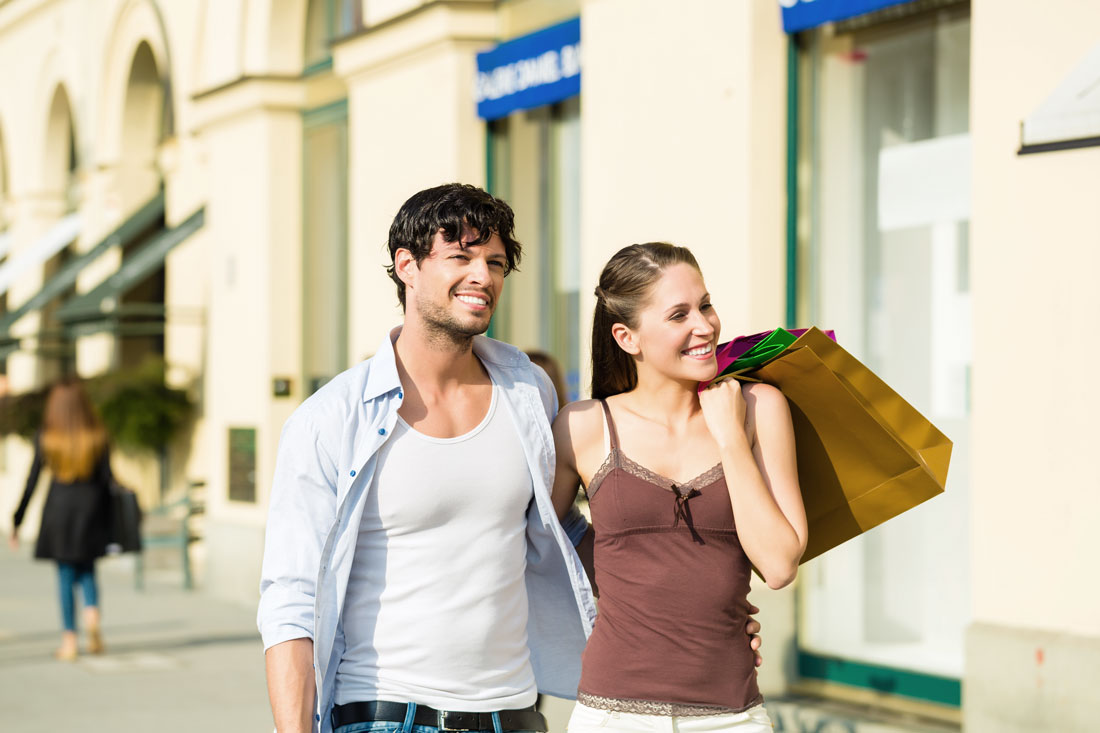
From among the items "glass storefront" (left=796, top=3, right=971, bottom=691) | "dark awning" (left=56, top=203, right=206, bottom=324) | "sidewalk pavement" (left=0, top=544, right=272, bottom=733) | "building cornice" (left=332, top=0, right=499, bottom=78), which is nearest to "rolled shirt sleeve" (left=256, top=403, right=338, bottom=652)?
"glass storefront" (left=796, top=3, right=971, bottom=691)

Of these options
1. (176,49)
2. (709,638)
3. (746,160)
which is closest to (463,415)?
(709,638)

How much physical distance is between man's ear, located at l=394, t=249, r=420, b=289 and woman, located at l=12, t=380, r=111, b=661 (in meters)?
6.84

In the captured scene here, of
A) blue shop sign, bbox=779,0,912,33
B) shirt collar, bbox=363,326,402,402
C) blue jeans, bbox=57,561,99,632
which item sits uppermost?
blue shop sign, bbox=779,0,912,33

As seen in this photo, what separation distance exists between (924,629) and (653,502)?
3880mm

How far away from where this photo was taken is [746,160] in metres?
6.63

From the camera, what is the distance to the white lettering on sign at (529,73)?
27.5 ft

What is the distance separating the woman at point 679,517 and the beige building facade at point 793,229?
2.65 meters

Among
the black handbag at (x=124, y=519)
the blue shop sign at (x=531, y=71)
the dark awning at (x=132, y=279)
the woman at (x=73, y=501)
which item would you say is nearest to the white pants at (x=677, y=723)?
the blue shop sign at (x=531, y=71)

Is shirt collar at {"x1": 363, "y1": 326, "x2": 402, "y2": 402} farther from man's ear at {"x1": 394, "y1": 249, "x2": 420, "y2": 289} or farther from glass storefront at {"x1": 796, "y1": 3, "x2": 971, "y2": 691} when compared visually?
glass storefront at {"x1": 796, "y1": 3, "x2": 971, "y2": 691}

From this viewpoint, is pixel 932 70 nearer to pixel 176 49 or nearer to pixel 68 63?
pixel 176 49

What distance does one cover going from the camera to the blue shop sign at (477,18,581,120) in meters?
8.38

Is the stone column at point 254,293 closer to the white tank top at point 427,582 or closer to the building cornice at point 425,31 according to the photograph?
the building cornice at point 425,31

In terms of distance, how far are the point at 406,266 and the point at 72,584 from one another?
6983mm

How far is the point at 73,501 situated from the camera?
30.5ft
